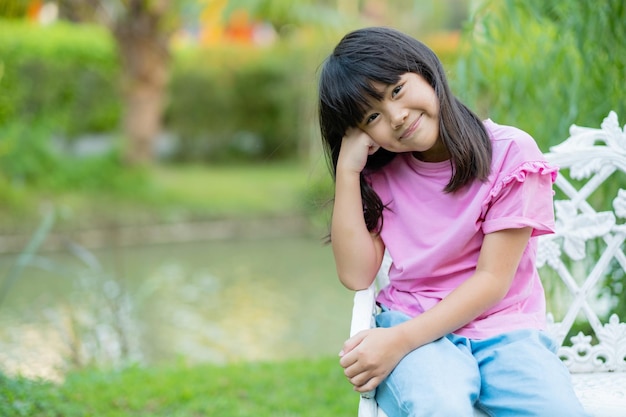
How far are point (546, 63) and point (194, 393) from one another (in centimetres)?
185

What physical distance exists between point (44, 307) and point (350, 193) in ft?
15.3

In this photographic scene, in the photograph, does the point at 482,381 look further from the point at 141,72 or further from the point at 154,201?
the point at 141,72

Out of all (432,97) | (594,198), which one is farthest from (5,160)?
(432,97)

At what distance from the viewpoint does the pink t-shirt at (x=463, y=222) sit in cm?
195

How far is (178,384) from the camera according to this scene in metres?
3.38

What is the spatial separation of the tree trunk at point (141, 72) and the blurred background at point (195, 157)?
21 millimetres

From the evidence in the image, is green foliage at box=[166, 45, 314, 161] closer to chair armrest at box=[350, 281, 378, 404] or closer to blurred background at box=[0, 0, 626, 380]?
blurred background at box=[0, 0, 626, 380]

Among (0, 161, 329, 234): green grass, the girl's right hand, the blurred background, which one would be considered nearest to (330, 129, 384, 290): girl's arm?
the girl's right hand

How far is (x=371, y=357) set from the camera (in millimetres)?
1847

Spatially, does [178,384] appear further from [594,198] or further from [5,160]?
[5,160]

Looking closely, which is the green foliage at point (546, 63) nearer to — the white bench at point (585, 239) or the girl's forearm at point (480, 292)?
the white bench at point (585, 239)

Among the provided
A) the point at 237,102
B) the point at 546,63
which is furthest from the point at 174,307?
the point at 237,102

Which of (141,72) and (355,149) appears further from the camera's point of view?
(141,72)

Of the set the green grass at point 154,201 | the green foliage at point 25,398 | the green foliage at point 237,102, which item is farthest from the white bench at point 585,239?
the green foliage at point 237,102
